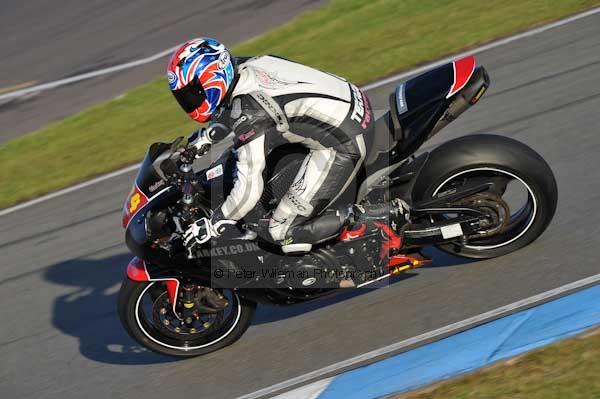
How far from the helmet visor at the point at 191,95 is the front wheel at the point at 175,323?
1.25m

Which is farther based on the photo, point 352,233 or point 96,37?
point 96,37

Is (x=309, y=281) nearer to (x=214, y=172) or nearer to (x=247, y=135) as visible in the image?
(x=214, y=172)

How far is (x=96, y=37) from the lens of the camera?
14.3 meters

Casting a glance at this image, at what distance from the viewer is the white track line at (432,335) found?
524 cm

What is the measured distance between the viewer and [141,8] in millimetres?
15133

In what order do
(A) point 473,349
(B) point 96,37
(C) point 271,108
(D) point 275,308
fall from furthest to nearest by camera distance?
(B) point 96,37, (D) point 275,308, (C) point 271,108, (A) point 473,349

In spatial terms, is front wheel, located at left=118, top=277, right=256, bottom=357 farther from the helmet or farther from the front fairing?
the helmet

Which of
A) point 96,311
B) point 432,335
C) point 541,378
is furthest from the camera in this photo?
point 96,311

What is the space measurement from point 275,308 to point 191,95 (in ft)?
6.15

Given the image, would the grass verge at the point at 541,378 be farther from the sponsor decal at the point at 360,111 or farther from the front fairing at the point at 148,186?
the front fairing at the point at 148,186

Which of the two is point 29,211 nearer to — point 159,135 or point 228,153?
point 159,135

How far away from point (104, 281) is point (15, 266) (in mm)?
1207

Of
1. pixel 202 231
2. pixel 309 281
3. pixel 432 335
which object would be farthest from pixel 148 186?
pixel 432 335

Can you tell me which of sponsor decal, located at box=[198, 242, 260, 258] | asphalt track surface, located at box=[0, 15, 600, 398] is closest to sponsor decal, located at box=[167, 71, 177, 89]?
sponsor decal, located at box=[198, 242, 260, 258]
